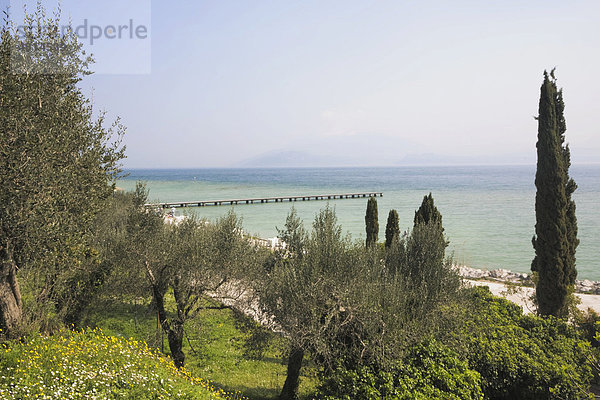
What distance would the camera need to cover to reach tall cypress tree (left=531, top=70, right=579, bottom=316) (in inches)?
608

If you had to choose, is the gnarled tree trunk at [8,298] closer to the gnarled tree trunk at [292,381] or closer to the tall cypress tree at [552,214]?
the gnarled tree trunk at [292,381]

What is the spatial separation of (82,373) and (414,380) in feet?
22.3

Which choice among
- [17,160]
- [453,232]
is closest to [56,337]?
[17,160]

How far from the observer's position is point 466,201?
268ft

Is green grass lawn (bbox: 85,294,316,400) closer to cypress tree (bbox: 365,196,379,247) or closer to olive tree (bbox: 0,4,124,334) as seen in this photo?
olive tree (bbox: 0,4,124,334)

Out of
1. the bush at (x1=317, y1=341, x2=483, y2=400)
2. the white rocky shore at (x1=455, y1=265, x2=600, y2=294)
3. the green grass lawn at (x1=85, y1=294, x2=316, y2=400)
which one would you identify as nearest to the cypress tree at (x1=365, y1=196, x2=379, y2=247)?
the white rocky shore at (x1=455, y1=265, x2=600, y2=294)

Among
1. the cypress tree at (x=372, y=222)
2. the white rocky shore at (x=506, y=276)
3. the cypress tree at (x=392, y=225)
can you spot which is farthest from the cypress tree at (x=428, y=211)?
the white rocky shore at (x=506, y=276)

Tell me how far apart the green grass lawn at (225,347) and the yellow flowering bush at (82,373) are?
7.89 ft

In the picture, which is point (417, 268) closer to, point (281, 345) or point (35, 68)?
point (281, 345)

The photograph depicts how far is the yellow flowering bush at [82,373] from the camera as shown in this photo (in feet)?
23.2

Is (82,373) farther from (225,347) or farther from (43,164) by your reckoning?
(225,347)

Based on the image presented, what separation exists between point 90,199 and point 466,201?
273 feet

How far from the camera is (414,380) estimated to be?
7.87 meters

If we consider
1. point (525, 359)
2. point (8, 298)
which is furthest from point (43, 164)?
point (525, 359)
